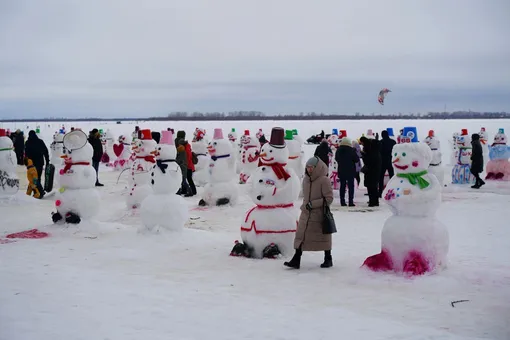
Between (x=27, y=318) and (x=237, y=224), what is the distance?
6427 mm

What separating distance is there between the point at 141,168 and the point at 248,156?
17.1ft

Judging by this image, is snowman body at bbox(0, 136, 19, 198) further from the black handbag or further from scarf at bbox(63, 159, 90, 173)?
the black handbag

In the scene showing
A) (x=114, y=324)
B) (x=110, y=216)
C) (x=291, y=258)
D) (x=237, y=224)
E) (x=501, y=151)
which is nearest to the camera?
(x=114, y=324)

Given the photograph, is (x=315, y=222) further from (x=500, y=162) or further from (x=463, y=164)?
(x=500, y=162)

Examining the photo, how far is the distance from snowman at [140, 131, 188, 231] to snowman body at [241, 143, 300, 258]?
1653 mm

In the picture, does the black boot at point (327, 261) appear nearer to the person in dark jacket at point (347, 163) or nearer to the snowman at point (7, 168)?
the person in dark jacket at point (347, 163)

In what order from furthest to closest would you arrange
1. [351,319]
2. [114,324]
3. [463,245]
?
1. [463,245]
2. [351,319]
3. [114,324]

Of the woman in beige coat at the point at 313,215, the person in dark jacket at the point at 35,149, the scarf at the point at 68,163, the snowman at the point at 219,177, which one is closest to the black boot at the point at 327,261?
the woman in beige coat at the point at 313,215

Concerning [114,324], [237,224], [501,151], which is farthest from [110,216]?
[501,151]

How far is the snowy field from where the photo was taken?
5.32 metres

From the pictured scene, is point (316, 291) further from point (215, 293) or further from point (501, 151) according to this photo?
point (501, 151)

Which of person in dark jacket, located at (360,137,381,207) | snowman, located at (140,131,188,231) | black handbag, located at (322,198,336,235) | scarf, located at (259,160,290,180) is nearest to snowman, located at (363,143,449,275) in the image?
black handbag, located at (322,198,336,235)

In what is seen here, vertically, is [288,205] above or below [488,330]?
above

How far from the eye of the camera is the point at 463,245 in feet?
30.0
